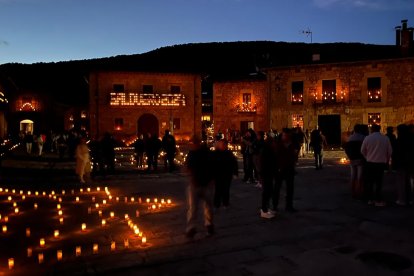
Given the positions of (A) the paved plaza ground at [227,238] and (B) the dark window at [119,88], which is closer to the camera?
(A) the paved plaza ground at [227,238]

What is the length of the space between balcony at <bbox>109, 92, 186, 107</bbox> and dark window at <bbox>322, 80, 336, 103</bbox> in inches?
498

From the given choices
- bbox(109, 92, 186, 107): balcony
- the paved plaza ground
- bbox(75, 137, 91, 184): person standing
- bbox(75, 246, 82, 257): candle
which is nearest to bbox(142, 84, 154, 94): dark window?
bbox(109, 92, 186, 107): balcony

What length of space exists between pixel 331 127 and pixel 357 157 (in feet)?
81.8

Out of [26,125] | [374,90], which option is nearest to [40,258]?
[374,90]

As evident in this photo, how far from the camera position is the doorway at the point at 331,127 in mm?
33906

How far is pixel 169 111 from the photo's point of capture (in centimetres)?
3838

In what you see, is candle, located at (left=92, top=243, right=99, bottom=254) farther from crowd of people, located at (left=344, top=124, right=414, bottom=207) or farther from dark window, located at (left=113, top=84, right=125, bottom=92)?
dark window, located at (left=113, top=84, right=125, bottom=92)

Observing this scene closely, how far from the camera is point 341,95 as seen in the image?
33.2 meters

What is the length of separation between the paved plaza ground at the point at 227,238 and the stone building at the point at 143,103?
25.4 meters

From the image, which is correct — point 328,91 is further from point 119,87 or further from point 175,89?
point 119,87

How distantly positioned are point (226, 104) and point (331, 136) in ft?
35.4

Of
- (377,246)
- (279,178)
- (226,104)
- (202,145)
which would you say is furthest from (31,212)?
(226,104)

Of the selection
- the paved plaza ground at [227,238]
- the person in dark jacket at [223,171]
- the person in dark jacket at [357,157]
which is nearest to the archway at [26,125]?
the paved plaza ground at [227,238]

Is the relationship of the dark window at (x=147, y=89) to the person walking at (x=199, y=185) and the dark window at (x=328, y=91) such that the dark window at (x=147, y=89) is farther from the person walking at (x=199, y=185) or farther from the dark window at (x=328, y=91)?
the person walking at (x=199, y=185)
